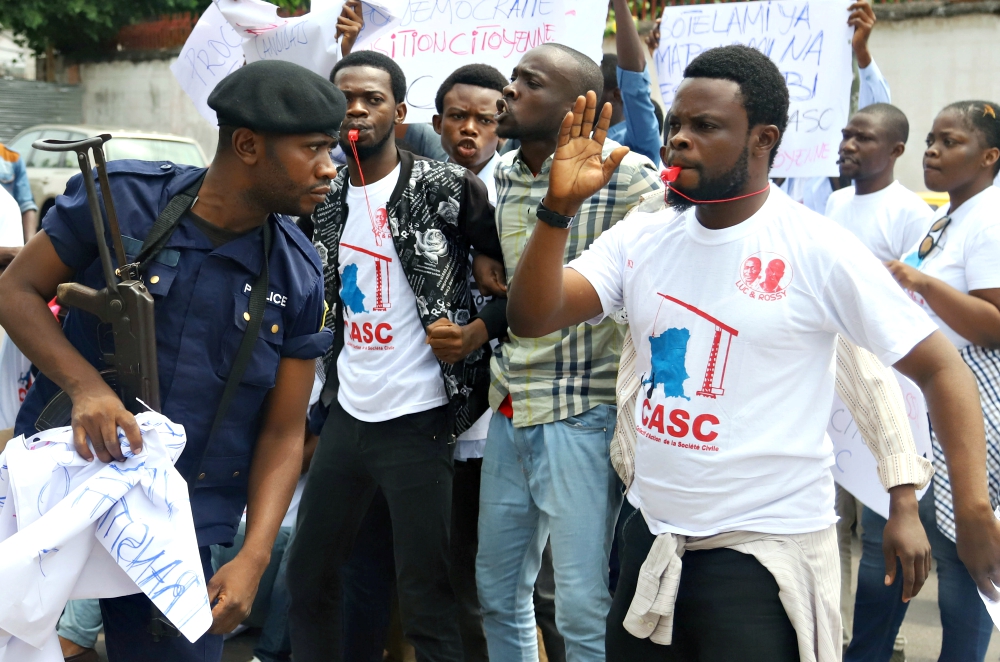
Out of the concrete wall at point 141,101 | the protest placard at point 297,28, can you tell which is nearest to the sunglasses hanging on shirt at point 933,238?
the protest placard at point 297,28

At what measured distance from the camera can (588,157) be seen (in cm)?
258

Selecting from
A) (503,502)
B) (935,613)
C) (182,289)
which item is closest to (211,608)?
(182,289)

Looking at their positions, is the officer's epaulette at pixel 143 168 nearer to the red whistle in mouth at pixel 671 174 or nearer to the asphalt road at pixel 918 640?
the red whistle in mouth at pixel 671 174

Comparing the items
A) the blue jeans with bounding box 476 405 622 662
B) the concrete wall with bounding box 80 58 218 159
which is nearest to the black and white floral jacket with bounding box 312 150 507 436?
the blue jeans with bounding box 476 405 622 662

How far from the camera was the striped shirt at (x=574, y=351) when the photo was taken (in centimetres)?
351

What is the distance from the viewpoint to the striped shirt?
351 centimetres

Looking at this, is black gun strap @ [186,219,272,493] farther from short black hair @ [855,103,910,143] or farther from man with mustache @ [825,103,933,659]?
short black hair @ [855,103,910,143]

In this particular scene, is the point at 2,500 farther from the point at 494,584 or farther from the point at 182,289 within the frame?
the point at 494,584

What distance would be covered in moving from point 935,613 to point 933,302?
225 cm

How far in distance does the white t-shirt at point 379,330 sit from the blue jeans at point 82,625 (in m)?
1.53

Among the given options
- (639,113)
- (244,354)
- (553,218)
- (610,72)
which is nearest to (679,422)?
(553,218)

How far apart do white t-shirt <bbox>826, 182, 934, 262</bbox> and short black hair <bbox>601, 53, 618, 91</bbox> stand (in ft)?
4.22

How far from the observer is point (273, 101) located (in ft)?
8.27

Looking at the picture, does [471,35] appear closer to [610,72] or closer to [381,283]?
[610,72]
